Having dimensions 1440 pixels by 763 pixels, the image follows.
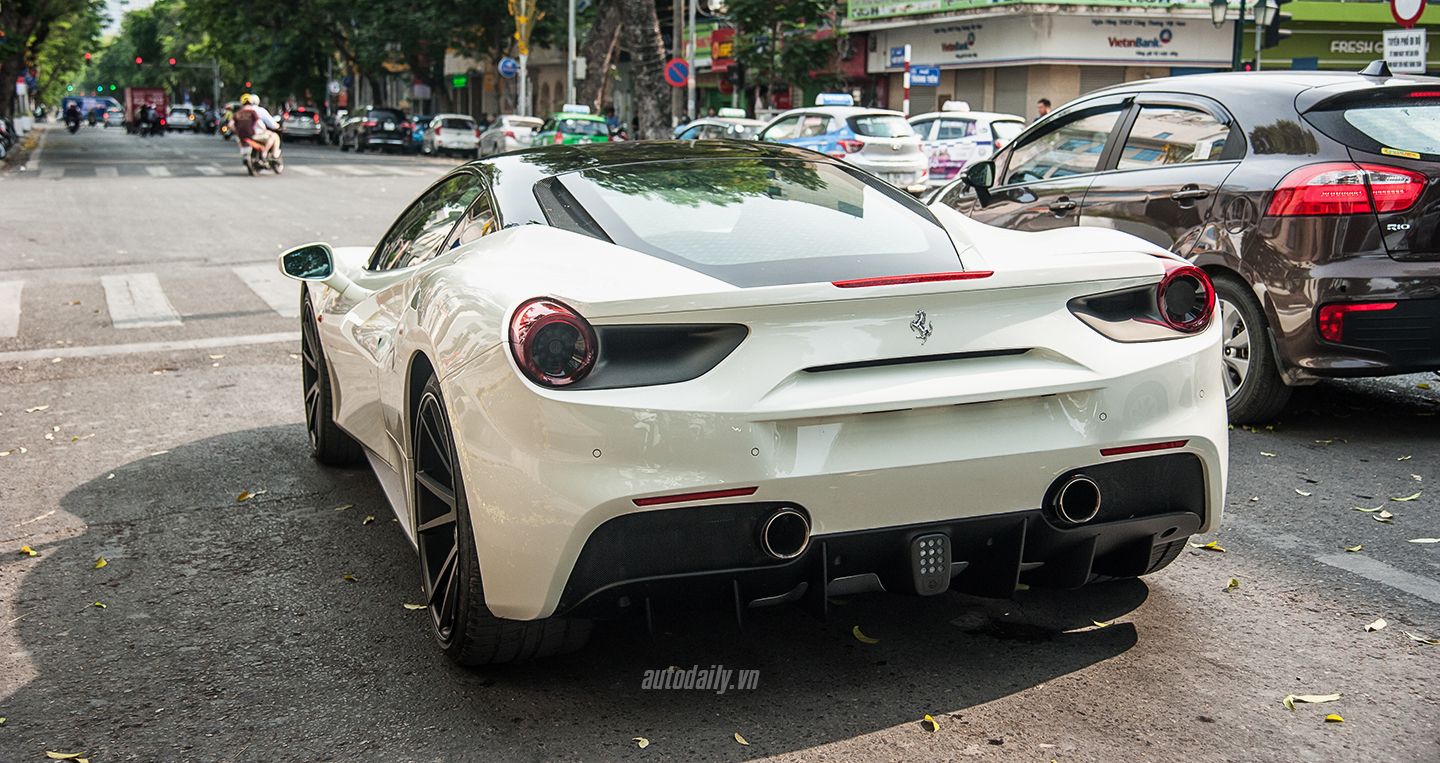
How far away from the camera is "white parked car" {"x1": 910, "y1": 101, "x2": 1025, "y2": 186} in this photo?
71.4ft

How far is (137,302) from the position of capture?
10.3 m

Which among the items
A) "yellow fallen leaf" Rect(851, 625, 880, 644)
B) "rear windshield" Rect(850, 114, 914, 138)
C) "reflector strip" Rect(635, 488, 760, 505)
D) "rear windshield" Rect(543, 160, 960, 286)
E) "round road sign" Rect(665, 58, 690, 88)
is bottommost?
"yellow fallen leaf" Rect(851, 625, 880, 644)

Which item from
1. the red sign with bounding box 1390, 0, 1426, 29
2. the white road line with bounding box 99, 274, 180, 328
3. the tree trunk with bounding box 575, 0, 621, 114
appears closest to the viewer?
the white road line with bounding box 99, 274, 180, 328

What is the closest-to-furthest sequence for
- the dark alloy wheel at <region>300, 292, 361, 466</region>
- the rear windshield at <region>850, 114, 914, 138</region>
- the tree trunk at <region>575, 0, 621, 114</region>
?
the dark alloy wheel at <region>300, 292, 361, 466</region> < the rear windshield at <region>850, 114, 914, 138</region> < the tree trunk at <region>575, 0, 621, 114</region>

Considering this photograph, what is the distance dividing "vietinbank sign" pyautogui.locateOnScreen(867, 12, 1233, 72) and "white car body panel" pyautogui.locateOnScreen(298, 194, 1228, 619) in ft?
121

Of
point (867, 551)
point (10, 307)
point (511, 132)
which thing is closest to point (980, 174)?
point (867, 551)

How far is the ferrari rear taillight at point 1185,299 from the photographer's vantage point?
10.5 feet

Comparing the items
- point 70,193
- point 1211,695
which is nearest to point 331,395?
point 1211,695

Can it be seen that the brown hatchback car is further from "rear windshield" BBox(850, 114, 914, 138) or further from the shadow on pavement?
"rear windshield" BBox(850, 114, 914, 138)

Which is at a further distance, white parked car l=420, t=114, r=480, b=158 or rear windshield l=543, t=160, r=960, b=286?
white parked car l=420, t=114, r=480, b=158

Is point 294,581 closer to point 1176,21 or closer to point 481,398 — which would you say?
point 481,398

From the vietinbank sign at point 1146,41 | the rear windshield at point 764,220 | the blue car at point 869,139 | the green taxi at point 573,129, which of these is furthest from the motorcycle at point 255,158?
the rear windshield at point 764,220

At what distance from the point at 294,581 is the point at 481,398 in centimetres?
153

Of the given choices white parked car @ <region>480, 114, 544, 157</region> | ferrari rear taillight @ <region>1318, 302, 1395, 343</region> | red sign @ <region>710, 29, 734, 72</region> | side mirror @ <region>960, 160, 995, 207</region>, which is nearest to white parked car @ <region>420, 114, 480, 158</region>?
white parked car @ <region>480, 114, 544, 157</region>
